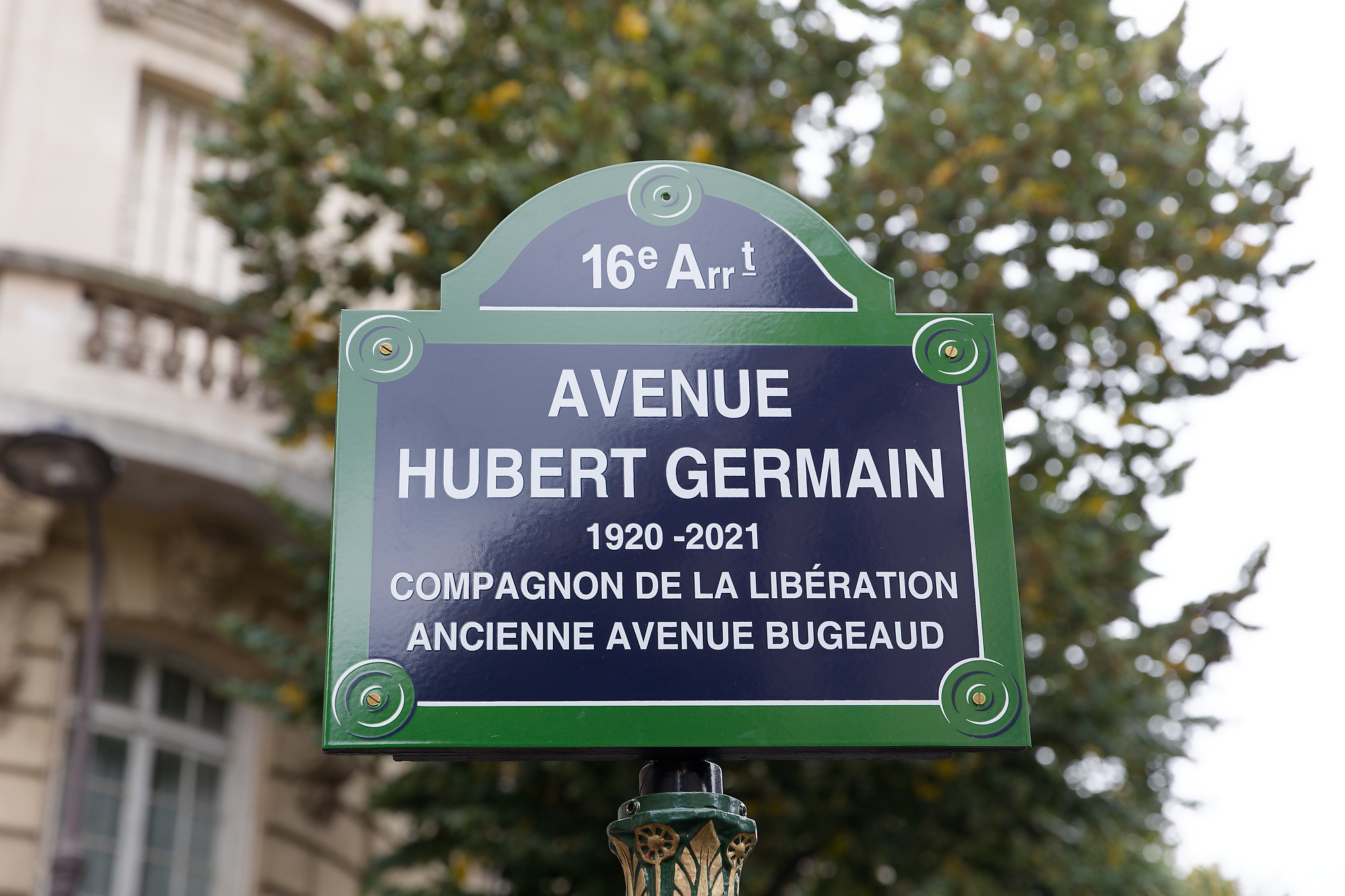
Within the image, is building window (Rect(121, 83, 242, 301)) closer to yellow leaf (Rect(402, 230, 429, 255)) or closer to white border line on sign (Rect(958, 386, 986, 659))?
yellow leaf (Rect(402, 230, 429, 255))

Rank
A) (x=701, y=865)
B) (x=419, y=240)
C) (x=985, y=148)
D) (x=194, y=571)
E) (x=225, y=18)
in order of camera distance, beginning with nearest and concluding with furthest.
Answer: (x=701, y=865)
(x=985, y=148)
(x=419, y=240)
(x=194, y=571)
(x=225, y=18)

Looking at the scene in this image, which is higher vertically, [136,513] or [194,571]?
[136,513]

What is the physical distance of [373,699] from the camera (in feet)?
6.73

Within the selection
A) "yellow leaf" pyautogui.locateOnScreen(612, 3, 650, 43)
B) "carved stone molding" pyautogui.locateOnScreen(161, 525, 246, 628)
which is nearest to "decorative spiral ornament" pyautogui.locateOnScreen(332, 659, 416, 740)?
"yellow leaf" pyautogui.locateOnScreen(612, 3, 650, 43)

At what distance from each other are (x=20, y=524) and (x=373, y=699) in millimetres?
8249

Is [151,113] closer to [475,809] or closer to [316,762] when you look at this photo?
[316,762]

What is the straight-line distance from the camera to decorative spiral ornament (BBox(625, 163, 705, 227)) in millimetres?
2455

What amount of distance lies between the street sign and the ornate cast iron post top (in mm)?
94

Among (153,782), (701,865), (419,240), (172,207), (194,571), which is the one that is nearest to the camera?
(701,865)

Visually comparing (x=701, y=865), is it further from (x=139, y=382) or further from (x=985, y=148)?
(x=139, y=382)

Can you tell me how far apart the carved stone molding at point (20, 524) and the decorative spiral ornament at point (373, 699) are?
8.06m

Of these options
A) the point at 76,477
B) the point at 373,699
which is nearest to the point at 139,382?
the point at 76,477

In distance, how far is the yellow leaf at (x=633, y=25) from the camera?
852 centimetres

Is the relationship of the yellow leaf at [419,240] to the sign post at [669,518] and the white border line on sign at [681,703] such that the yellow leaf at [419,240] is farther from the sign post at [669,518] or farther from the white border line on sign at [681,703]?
the white border line on sign at [681,703]
